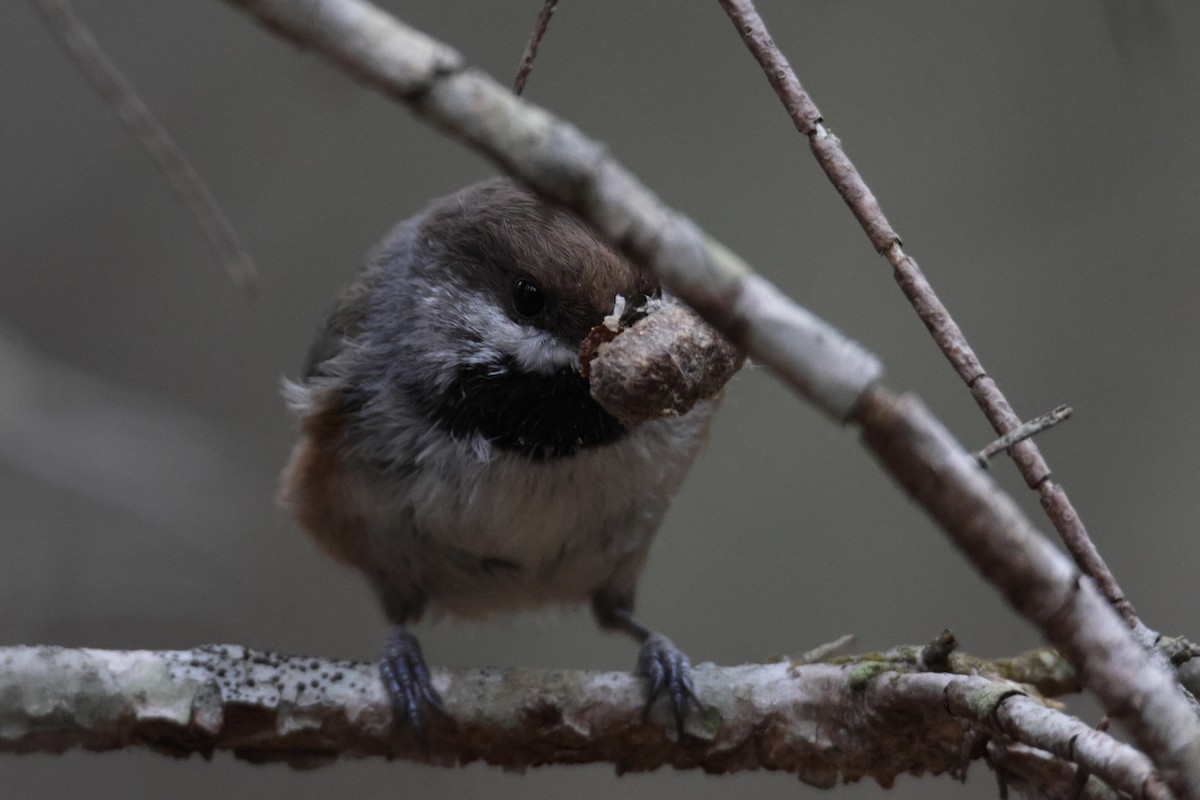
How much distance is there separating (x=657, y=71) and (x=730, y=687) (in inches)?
121

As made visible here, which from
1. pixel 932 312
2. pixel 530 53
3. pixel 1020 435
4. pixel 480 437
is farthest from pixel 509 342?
pixel 1020 435

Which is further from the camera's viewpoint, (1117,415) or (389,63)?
(1117,415)

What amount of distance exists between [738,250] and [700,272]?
11.4 ft

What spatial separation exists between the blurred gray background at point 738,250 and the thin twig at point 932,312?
2727mm

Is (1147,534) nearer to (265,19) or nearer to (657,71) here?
(657,71)

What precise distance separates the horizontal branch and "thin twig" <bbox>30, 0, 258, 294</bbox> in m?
0.69

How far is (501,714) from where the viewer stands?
1.90 metres

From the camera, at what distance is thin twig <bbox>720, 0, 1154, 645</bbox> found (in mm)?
1311

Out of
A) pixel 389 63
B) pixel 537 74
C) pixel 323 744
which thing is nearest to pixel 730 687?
pixel 323 744

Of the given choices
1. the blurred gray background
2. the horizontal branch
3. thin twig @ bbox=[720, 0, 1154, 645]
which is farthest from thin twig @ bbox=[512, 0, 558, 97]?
the blurred gray background

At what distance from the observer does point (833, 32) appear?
168 inches

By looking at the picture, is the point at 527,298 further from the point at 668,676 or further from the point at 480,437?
the point at 668,676

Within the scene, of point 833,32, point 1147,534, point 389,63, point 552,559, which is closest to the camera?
point 389,63

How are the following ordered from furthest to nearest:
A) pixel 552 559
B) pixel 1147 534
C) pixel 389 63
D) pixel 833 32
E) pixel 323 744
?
pixel 833 32, pixel 1147 534, pixel 552 559, pixel 323 744, pixel 389 63
